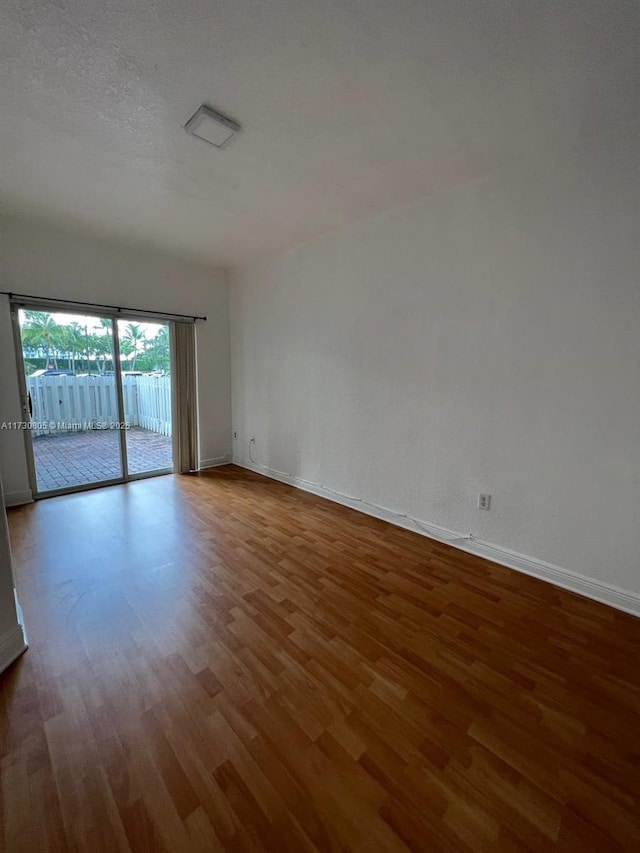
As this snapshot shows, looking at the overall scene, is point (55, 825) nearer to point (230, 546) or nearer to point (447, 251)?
point (230, 546)

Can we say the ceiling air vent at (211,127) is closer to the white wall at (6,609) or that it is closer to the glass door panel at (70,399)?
the white wall at (6,609)

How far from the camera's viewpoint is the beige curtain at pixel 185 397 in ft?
14.5

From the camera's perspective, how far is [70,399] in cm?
380

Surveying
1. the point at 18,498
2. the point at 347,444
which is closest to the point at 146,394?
the point at 18,498

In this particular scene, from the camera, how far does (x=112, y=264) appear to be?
150 inches

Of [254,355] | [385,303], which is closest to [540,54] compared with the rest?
[385,303]

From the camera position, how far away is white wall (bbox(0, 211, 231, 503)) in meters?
3.28

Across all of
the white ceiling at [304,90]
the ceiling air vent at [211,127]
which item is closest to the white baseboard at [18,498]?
the white ceiling at [304,90]

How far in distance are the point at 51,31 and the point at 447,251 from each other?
2.41m

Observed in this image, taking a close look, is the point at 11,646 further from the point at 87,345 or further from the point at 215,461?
the point at 215,461

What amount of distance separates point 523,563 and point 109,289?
4.76 metres

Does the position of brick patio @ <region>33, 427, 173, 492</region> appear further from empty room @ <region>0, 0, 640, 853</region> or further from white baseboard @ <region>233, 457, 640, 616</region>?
white baseboard @ <region>233, 457, 640, 616</region>

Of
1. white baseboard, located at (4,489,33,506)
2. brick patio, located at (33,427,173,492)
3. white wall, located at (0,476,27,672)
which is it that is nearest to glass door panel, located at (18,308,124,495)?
brick patio, located at (33,427,173,492)

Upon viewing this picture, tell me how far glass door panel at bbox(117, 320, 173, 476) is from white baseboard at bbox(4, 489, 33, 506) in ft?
3.26
